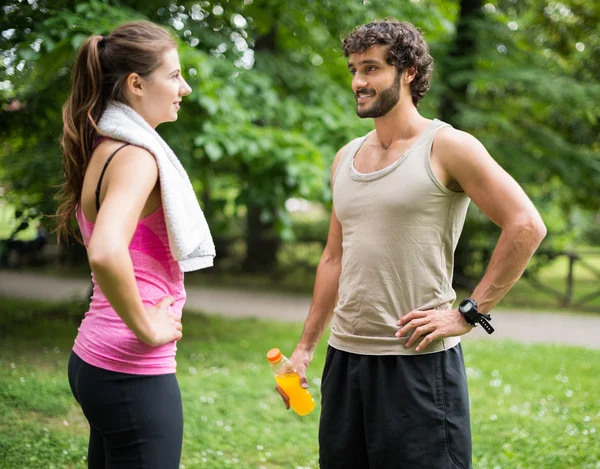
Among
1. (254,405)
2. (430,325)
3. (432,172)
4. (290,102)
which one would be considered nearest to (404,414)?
(430,325)

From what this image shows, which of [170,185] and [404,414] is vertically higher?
[170,185]

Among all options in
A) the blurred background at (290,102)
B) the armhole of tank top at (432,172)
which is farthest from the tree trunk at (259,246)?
the armhole of tank top at (432,172)

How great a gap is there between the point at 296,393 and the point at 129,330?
1.09 m

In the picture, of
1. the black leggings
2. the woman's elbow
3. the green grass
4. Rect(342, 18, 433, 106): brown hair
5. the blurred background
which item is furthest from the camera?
the blurred background

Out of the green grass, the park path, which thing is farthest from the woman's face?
the park path

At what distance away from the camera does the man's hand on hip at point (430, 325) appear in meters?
2.41

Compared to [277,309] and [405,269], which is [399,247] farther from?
[277,309]

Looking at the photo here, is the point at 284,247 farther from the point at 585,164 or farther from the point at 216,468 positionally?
the point at 216,468

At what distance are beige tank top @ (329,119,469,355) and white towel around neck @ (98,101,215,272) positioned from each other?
0.70 metres

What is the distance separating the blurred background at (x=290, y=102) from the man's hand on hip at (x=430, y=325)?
1.41m

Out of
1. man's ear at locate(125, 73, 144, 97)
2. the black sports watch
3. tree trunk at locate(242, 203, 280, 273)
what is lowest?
tree trunk at locate(242, 203, 280, 273)

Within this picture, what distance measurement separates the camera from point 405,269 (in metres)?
2.48

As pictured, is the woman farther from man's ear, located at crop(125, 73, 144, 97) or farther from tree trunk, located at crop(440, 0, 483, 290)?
tree trunk, located at crop(440, 0, 483, 290)

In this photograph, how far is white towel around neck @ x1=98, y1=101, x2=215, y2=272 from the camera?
1964mm
